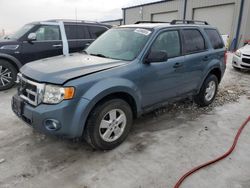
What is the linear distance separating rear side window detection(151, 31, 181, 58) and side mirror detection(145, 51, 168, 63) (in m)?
0.23

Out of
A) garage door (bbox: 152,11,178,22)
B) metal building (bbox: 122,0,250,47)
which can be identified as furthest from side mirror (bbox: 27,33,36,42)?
garage door (bbox: 152,11,178,22)

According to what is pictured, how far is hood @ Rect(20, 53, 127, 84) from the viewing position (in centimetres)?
266

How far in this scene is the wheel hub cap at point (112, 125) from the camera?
118 inches

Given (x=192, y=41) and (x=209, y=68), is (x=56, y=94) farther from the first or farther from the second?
(x=209, y=68)

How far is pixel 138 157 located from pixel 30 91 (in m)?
1.66

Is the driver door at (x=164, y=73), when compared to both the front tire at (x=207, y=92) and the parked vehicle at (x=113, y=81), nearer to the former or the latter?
the parked vehicle at (x=113, y=81)

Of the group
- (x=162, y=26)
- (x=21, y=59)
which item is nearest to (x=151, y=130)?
(x=162, y=26)

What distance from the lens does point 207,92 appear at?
16.0 ft

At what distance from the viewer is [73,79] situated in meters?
2.62

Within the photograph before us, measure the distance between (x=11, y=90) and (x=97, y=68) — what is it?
391cm

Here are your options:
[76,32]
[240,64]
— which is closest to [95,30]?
[76,32]

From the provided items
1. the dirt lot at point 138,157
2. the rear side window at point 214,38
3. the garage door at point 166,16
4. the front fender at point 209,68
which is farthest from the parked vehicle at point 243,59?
the garage door at point 166,16

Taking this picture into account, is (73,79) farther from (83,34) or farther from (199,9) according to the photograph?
(199,9)

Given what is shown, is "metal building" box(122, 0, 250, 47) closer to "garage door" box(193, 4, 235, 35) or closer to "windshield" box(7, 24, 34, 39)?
"garage door" box(193, 4, 235, 35)
